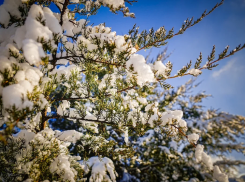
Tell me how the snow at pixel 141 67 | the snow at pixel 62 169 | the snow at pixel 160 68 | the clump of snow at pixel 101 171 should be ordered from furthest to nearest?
the clump of snow at pixel 101 171 < the snow at pixel 62 169 < the snow at pixel 160 68 < the snow at pixel 141 67

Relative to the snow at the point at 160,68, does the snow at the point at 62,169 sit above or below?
below

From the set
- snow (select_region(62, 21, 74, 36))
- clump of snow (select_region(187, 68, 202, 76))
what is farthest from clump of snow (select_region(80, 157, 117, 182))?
snow (select_region(62, 21, 74, 36))

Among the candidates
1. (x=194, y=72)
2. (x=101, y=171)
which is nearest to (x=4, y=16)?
(x=194, y=72)

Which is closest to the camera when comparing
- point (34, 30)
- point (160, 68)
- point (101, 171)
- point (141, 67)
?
point (34, 30)

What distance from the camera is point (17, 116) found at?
1.13m

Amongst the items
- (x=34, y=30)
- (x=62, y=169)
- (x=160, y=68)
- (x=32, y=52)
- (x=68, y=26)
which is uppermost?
(x=68, y=26)

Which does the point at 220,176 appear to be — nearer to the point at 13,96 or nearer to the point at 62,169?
the point at 62,169

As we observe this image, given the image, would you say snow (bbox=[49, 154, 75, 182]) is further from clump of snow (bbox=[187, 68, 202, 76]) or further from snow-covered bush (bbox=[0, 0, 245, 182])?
clump of snow (bbox=[187, 68, 202, 76])

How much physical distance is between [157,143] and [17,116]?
23.8 ft

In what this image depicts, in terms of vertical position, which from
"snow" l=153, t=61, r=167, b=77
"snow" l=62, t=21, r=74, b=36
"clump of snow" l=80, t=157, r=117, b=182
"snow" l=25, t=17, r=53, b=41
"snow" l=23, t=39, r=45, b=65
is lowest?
"clump of snow" l=80, t=157, r=117, b=182

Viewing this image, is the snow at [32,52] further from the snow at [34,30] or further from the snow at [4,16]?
the snow at [4,16]

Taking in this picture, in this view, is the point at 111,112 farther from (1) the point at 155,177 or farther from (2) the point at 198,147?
(1) the point at 155,177

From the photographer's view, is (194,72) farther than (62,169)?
No

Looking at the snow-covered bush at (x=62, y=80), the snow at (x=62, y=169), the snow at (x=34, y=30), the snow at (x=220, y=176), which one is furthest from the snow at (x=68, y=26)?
the snow at (x=220, y=176)
